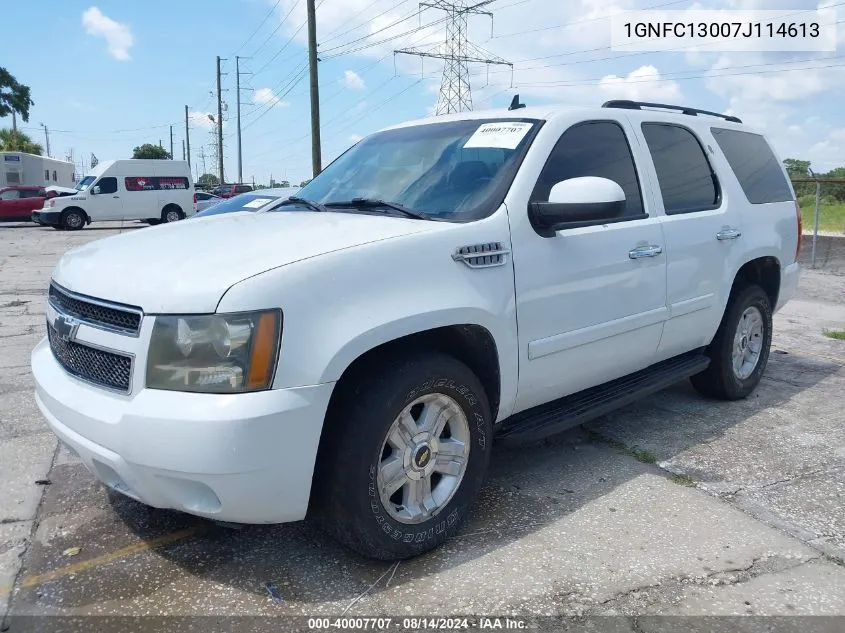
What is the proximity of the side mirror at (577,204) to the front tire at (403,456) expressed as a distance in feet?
2.63

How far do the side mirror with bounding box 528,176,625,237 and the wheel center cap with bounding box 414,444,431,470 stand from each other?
111 centimetres

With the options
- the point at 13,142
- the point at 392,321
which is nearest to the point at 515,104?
the point at 392,321

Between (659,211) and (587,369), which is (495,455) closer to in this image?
(587,369)

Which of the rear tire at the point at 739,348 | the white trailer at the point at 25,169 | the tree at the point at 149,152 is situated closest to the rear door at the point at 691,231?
the rear tire at the point at 739,348

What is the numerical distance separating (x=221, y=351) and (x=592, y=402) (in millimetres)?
2058

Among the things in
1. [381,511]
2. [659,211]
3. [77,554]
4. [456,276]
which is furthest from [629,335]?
[77,554]

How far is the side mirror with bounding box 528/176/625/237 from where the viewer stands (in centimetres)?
310

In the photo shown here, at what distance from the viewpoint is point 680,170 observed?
4.26m

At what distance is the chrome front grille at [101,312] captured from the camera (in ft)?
8.11

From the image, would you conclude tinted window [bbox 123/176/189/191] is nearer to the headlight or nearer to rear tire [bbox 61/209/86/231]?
rear tire [bbox 61/209/86/231]

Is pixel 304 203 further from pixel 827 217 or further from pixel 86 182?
pixel 86 182

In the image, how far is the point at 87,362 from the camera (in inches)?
105

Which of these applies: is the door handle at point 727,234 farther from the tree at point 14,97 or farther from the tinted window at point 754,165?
the tree at point 14,97

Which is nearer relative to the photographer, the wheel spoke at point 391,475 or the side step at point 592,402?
the wheel spoke at point 391,475
